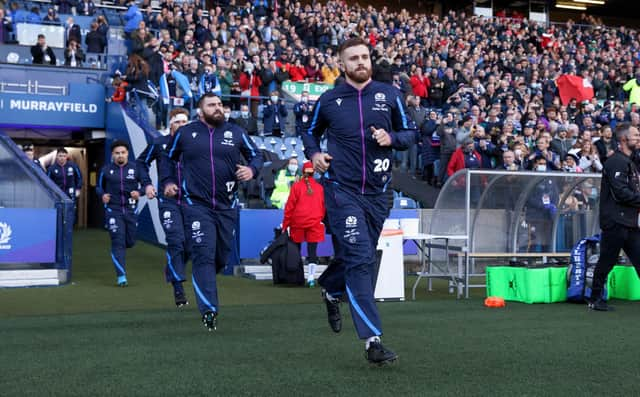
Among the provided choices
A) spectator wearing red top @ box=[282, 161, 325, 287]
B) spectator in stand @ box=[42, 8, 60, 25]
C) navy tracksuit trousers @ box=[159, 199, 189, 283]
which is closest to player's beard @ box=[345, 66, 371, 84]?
navy tracksuit trousers @ box=[159, 199, 189, 283]

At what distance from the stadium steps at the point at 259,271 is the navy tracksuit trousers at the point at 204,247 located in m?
6.24

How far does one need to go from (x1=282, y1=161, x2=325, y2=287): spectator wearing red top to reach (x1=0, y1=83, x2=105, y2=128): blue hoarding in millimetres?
11419

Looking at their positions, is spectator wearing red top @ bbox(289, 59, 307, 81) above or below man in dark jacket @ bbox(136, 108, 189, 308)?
above

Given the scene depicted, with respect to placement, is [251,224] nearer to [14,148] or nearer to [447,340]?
[14,148]

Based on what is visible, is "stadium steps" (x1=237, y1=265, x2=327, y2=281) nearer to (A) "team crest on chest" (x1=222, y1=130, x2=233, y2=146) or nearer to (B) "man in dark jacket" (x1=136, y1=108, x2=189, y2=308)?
(B) "man in dark jacket" (x1=136, y1=108, x2=189, y2=308)

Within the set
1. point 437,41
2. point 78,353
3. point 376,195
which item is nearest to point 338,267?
point 376,195

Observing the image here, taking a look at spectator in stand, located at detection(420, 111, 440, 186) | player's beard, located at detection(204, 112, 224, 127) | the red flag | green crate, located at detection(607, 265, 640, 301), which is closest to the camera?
player's beard, located at detection(204, 112, 224, 127)

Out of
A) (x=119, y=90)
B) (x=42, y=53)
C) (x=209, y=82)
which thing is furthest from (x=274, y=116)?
(x=42, y=53)

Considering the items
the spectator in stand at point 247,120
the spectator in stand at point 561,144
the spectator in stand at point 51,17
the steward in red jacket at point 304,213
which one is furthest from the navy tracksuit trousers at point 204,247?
the spectator in stand at point 51,17

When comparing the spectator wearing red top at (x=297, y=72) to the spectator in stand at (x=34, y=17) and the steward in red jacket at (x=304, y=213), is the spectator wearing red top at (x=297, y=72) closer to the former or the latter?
the spectator in stand at (x=34, y=17)

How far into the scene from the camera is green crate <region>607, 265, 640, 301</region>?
11078 millimetres

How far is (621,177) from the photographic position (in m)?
9.28

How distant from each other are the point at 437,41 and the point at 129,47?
10423 mm

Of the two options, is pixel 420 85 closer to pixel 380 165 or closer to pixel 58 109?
pixel 58 109
